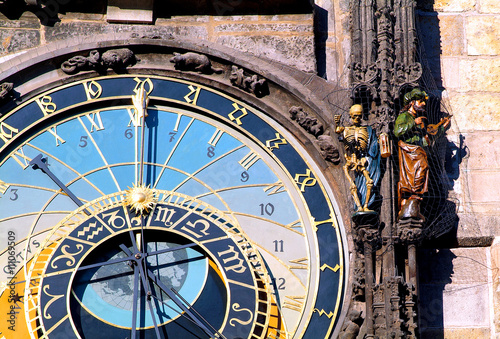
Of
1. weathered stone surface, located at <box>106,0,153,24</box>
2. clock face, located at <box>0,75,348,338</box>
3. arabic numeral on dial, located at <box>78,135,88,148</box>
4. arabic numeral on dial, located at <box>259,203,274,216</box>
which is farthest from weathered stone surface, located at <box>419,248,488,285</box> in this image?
weathered stone surface, located at <box>106,0,153,24</box>

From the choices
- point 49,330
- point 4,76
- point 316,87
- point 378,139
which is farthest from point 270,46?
point 49,330

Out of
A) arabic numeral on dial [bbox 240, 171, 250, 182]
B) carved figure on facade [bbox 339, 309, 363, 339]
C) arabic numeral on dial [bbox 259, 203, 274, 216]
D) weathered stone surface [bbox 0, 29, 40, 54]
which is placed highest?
weathered stone surface [bbox 0, 29, 40, 54]

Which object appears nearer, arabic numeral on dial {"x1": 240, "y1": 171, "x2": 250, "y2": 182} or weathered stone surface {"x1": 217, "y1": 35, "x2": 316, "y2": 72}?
arabic numeral on dial {"x1": 240, "y1": 171, "x2": 250, "y2": 182}

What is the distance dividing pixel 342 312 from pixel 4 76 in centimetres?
280

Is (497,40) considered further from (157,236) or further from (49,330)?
(49,330)

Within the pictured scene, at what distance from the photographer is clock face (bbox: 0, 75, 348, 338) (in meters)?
8.35

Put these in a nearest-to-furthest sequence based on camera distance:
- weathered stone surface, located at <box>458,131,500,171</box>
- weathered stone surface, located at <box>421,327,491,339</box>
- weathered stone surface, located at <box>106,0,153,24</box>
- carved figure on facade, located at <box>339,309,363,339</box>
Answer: carved figure on facade, located at <box>339,309,363,339</box>
weathered stone surface, located at <box>421,327,491,339</box>
weathered stone surface, located at <box>458,131,500,171</box>
weathered stone surface, located at <box>106,0,153,24</box>

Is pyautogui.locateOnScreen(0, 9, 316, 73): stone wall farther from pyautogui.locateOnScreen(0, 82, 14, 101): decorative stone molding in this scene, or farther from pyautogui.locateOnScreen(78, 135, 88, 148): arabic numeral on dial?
pyautogui.locateOnScreen(78, 135, 88, 148): arabic numeral on dial

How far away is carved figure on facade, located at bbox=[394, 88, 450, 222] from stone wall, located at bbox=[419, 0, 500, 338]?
46cm

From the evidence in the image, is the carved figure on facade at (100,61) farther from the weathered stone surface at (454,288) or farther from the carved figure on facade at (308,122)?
the weathered stone surface at (454,288)

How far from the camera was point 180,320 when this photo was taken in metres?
8.40

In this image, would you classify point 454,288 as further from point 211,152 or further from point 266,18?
point 266,18

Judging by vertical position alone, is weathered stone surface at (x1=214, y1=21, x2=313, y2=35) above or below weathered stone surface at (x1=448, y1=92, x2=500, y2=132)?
above

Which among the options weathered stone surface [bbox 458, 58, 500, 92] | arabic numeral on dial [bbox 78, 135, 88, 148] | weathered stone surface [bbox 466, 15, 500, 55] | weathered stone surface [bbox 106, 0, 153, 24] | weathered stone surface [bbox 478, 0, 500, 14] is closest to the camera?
arabic numeral on dial [bbox 78, 135, 88, 148]
